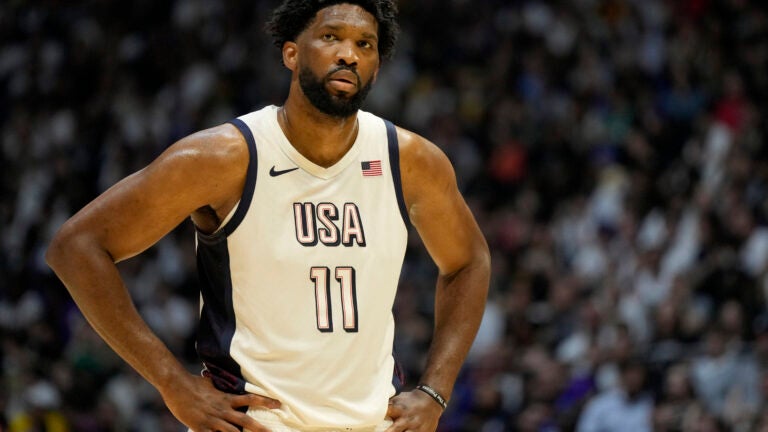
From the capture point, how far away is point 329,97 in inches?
161

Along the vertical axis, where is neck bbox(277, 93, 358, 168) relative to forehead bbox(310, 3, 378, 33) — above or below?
below

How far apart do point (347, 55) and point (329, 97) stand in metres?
0.16

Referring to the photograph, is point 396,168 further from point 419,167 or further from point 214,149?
point 214,149

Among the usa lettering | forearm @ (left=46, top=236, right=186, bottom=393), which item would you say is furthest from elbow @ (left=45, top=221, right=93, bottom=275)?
the usa lettering

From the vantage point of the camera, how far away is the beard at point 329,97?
4090 mm

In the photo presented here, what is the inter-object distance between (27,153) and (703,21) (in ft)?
27.6

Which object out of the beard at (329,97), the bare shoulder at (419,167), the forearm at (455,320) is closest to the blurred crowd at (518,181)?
the forearm at (455,320)

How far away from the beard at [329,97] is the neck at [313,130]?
0.13 feet

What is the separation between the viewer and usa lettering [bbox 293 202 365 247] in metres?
4.05

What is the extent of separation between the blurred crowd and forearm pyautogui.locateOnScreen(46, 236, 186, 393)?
6.06 m

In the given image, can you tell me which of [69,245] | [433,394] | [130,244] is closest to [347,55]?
[130,244]

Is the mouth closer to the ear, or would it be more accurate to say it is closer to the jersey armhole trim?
the ear

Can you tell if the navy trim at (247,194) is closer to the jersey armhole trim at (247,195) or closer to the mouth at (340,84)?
the jersey armhole trim at (247,195)

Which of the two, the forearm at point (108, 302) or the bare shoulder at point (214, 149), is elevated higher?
the bare shoulder at point (214, 149)
